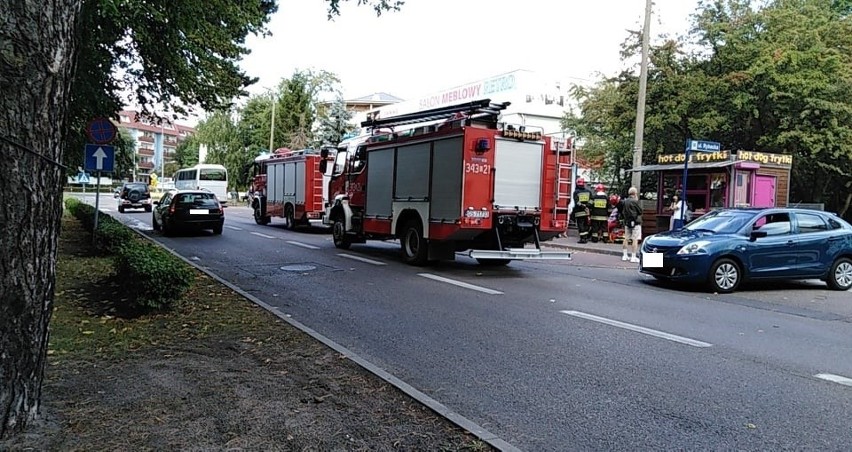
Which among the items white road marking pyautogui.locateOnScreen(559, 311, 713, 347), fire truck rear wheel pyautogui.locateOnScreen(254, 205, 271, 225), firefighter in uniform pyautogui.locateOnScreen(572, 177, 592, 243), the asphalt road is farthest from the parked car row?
white road marking pyautogui.locateOnScreen(559, 311, 713, 347)

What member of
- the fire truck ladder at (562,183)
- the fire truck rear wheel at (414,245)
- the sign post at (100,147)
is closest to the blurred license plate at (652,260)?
the fire truck ladder at (562,183)

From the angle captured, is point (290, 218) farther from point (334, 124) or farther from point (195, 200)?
point (334, 124)

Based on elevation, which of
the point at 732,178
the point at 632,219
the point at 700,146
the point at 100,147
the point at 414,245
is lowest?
the point at 414,245

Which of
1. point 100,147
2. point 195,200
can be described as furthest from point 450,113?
point 195,200

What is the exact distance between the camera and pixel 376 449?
12.1ft

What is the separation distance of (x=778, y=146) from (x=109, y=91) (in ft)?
70.7

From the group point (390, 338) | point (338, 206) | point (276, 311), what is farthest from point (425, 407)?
point (338, 206)

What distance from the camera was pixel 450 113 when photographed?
12.9 metres

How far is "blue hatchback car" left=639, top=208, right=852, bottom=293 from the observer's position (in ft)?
35.2

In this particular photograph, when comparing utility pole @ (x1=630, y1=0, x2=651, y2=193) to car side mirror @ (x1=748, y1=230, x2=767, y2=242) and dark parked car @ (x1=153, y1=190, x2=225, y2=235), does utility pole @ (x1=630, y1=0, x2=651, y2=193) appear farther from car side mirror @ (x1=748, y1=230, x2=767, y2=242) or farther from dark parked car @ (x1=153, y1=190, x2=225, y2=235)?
dark parked car @ (x1=153, y1=190, x2=225, y2=235)

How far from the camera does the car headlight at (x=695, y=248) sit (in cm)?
1070

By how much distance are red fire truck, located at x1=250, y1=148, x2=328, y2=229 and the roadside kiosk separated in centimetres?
1103

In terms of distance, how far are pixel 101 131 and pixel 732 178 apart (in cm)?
1648

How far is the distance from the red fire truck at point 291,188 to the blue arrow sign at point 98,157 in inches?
363
